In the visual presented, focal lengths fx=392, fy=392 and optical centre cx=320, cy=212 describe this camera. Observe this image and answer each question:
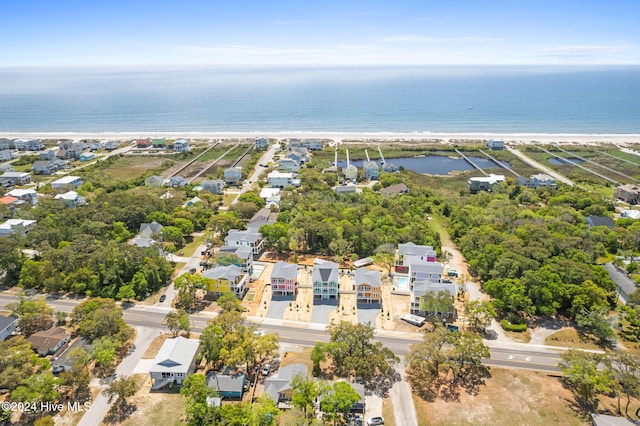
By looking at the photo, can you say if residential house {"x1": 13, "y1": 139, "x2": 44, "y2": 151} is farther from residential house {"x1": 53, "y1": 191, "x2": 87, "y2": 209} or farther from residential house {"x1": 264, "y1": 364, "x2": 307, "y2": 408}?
residential house {"x1": 264, "y1": 364, "x2": 307, "y2": 408}

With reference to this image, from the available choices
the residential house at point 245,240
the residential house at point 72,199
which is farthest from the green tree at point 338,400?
the residential house at point 72,199

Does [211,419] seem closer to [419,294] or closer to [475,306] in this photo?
[419,294]

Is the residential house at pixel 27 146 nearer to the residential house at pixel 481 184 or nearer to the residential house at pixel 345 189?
the residential house at pixel 345 189

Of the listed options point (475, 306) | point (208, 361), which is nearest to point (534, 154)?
point (475, 306)

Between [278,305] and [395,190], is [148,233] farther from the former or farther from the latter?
[395,190]

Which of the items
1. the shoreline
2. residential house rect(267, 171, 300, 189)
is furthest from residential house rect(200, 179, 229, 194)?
the shoreline

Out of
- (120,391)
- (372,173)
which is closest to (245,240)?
(120,391)
